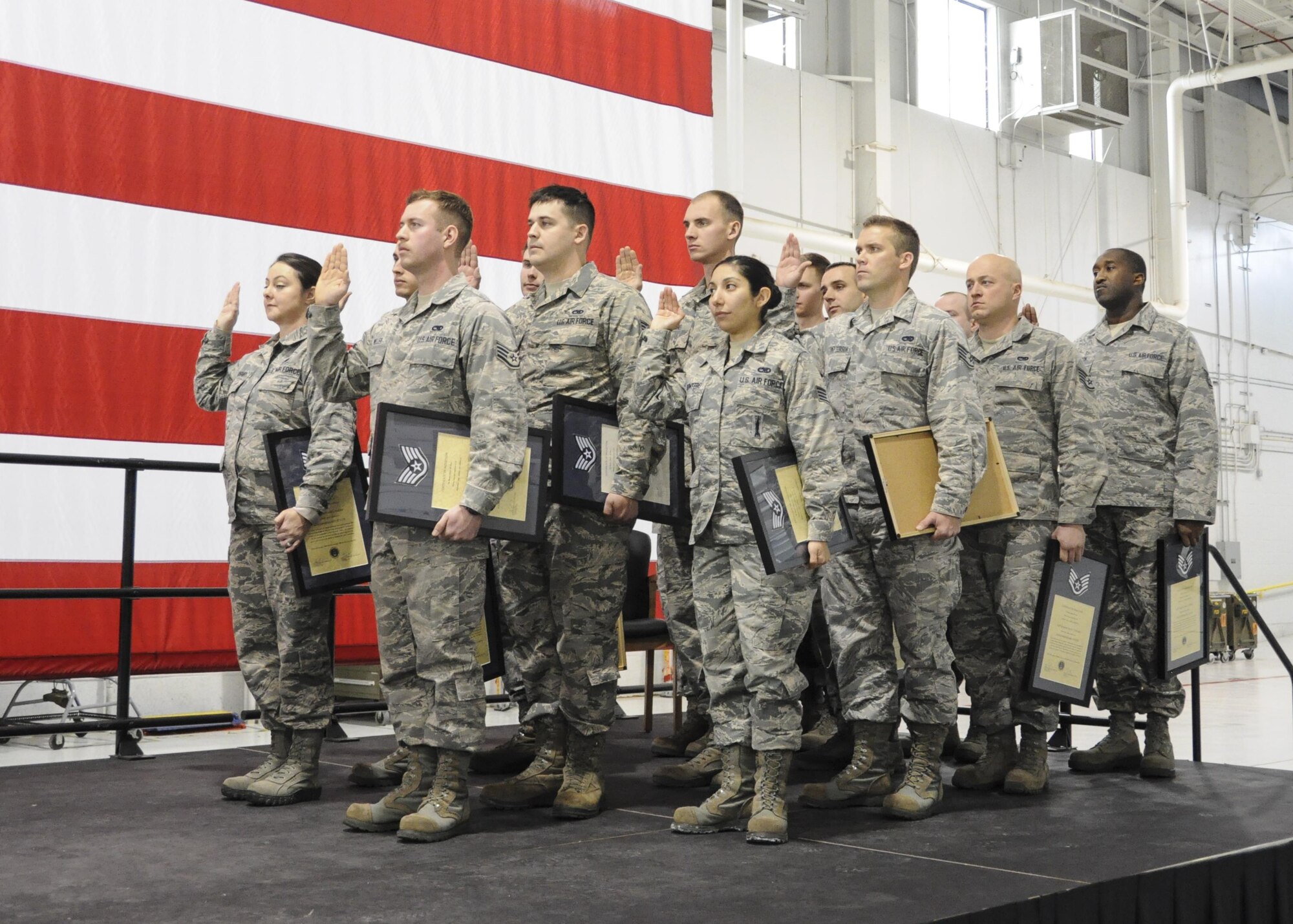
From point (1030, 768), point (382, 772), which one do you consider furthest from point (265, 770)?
point (1030, 768)

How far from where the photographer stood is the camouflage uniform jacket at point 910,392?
323 cm

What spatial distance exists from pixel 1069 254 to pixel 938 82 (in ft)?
8.05

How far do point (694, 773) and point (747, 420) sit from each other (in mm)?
1137

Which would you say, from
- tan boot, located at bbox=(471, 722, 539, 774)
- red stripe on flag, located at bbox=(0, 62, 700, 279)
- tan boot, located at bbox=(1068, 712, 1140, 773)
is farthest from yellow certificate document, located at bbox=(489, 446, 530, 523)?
red stripe on flag, located at bbox=(0, 62, 700, 279)

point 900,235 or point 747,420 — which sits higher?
point 900,235

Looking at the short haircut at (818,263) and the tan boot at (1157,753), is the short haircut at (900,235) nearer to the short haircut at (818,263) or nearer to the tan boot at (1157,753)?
the short haircut at (818,263)

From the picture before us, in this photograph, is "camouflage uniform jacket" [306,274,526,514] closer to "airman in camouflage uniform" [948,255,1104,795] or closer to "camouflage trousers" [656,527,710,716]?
"camouflage trousers" [656,527,710,716]

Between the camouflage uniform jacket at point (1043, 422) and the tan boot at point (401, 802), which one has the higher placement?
the camouflage uniform jacket at point (1043, 422)

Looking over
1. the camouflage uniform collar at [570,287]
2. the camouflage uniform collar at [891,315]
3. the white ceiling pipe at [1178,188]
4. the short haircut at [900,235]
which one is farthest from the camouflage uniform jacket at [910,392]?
the white ceiling pipe at [1178,188]

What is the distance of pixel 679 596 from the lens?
12.2ft

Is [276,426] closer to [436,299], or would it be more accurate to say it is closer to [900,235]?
[436,299]

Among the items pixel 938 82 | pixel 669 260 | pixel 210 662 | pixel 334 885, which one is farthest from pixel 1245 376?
pixel 334 885

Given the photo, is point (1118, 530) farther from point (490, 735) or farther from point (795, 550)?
point (490, 735)

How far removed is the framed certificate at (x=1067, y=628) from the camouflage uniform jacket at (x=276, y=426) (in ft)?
6.50
